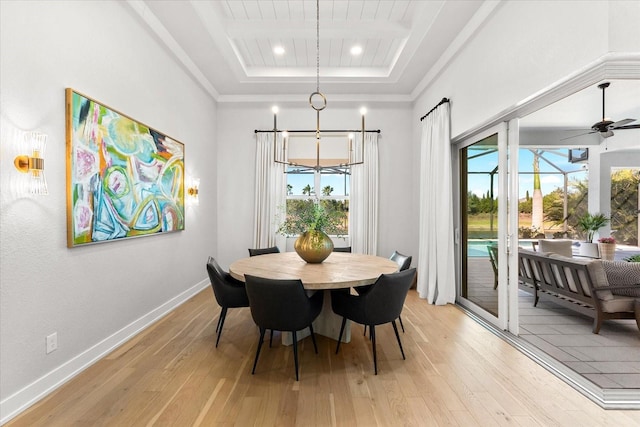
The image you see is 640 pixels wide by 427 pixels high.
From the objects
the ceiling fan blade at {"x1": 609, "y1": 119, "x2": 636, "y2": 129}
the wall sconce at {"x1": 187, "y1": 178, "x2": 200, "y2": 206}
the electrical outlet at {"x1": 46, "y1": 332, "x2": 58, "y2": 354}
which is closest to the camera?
the electrical outlet at {"x1": 46, "y1": 332, "x2": 58, "y2": 354}

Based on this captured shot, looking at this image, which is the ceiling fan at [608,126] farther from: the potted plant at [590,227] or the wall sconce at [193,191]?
the wall sconce at [193,191]

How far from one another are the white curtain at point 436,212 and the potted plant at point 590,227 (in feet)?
4.31

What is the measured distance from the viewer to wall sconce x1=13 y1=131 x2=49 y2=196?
1.84 metres

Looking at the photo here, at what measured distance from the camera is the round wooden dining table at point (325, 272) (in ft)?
7.75

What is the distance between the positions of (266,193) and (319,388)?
3.57 meters

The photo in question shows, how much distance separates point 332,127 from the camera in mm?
5293

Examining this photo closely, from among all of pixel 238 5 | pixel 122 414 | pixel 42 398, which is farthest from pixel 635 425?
pixel 238 5

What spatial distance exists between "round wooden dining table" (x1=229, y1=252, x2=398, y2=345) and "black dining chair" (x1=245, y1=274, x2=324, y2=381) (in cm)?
13

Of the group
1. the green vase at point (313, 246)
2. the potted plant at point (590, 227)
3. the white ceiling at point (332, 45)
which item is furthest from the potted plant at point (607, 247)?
the green vase at point (313, 246)

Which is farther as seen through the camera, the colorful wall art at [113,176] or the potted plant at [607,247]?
the potted plant at [607,247]

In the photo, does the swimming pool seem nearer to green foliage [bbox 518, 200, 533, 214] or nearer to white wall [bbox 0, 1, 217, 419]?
green foliage [bbox 518, 200, 533, 214]

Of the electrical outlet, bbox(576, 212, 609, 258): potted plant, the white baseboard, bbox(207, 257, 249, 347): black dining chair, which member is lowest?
the white baseboard

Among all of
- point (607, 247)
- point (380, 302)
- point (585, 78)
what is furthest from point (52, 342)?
point (607, 247)

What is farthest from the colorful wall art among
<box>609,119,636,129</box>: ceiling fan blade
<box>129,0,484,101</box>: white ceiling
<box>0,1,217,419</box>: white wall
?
<box>609,119,636,129</box>: ceiling fan blade
